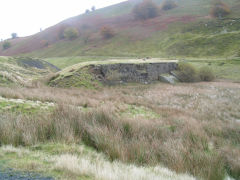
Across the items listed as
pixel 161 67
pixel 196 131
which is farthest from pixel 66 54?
pixel 196 131

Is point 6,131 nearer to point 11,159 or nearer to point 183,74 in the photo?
point 11,159

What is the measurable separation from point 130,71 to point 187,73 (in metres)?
8.11

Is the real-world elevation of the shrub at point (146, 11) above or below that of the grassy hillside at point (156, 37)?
above

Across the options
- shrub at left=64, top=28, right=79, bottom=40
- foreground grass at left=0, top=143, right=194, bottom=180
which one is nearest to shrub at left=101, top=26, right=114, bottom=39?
shrub at left=64, top=28, right=79, bottom=40

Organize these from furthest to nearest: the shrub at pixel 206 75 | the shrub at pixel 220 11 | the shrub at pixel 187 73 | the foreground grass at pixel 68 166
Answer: the shrub at pixel 220 11 → the shrub at pixel 206 75 → the shrub at pixel 187 73 → the foreground grass at pixel 68 166

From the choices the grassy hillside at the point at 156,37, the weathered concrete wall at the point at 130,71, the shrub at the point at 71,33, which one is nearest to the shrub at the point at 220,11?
the grassy hillside at the point at 156,37

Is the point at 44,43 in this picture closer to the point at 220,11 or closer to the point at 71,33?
the point at 71,33

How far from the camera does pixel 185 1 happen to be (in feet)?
255

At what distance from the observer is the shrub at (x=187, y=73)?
23.2 meters

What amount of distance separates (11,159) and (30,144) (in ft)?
2.55

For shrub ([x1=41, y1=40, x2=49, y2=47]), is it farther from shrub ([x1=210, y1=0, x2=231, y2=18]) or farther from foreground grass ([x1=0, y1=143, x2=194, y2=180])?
foreground grass ([x1=0, y1=143, x2=194, y2=180])

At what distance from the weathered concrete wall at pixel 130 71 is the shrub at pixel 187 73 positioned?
1.46 meters

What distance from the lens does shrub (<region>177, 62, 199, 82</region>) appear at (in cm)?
2325

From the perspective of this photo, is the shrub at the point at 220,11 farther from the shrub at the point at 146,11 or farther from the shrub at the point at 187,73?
the shrub at the point at 187,73
